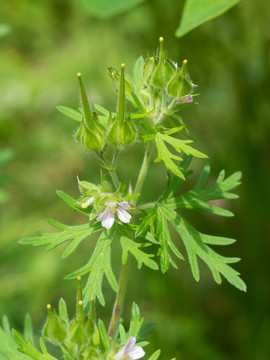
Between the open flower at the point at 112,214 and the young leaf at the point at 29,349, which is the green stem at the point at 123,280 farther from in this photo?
the young leaf at the point at 29,349

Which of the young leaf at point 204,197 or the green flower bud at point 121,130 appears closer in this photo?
the green flower bud at point 121,130

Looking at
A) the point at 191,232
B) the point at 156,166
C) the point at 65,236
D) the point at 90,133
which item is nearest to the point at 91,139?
the point at 90,133

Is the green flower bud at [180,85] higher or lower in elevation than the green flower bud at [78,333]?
higher

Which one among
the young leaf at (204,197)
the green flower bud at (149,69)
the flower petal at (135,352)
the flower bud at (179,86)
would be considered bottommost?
the flower petal at (135,352)

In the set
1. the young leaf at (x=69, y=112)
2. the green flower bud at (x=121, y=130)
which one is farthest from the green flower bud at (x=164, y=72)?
the young leaf at (x=69, y=112)

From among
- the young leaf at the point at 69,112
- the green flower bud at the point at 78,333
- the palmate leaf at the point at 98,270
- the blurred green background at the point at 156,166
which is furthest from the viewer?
the blurred green background at the point at 156,166

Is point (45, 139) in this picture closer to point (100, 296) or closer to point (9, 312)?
point (9, 312)

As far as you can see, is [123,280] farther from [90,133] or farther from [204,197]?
[90,133]
